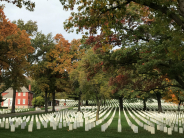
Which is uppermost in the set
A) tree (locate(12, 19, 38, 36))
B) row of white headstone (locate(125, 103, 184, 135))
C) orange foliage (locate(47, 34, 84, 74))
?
tree (locate(12, 19, 38, 36))

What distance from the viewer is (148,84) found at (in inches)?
534

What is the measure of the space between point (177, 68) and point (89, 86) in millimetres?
10501

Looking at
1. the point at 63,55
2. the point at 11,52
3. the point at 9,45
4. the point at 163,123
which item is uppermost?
the point at 63,55

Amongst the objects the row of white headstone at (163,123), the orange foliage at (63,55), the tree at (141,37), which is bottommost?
the row of white headstone at (163,123)

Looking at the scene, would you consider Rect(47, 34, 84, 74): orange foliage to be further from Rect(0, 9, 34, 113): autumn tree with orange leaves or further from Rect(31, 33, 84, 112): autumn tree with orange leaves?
Rect(0, 9, 34, 113): autumn tree with orange leaves

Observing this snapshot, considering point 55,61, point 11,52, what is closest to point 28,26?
point 55,61

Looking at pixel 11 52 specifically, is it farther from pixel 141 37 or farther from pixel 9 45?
pixel 141 37

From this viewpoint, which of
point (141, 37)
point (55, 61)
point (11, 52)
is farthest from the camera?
point (55, 61)

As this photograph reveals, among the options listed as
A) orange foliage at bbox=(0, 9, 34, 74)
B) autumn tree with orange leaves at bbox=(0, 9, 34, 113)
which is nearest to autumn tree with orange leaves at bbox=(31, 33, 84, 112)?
autumn tree with orange leaves at bbox=(0, 9, 34, 113)

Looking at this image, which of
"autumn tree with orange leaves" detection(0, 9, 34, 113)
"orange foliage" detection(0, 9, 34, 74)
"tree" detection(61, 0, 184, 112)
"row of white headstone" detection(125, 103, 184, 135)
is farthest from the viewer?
"autumn tree with orange leaves" detection(0, 9, 34, 113)

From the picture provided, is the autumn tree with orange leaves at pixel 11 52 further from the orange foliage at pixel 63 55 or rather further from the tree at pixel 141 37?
the orange foliage at pixel 63 55

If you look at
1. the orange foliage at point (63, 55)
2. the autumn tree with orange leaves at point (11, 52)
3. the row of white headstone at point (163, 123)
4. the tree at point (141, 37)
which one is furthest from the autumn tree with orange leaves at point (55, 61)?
the tree at point (141, 37)

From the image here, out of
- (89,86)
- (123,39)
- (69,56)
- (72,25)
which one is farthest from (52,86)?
(72,25)

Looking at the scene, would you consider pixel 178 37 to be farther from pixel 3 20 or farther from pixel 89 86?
pixel 3 20
